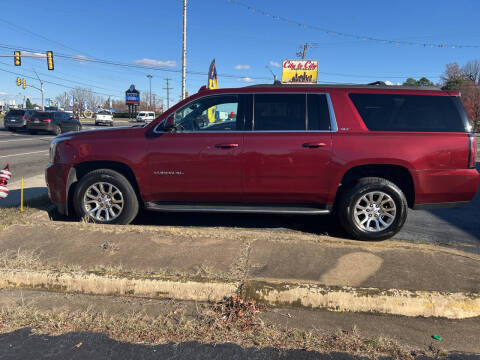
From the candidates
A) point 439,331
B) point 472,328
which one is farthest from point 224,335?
point 472,328

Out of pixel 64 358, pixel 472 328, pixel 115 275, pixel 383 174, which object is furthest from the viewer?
pixel 383 174

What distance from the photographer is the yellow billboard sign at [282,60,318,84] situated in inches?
1284

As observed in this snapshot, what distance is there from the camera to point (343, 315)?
2975mm

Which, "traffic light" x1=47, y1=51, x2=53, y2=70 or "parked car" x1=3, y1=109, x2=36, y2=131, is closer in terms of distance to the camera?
"parked car" x1=3, y1=109, x2=36, y2=131

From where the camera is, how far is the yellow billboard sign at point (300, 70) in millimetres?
32625

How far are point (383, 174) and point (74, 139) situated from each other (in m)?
4.02

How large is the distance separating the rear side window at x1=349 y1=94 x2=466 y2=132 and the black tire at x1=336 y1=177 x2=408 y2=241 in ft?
2.26

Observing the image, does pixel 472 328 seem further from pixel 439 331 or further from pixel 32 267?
pixel 32 267

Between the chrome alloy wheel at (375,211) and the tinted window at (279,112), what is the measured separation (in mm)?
1205

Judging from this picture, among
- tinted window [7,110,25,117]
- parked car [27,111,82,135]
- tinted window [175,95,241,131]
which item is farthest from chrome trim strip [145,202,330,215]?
tinted window [7,110,25,117]

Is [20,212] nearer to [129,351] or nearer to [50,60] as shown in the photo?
[129,351]

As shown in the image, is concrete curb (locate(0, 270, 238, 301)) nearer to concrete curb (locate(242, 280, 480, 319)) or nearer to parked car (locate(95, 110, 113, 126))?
concrete curb (locate(242, 280, 480, 319))

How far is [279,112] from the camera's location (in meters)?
4.44

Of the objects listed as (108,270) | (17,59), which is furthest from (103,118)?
(108,270)
